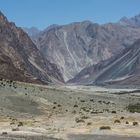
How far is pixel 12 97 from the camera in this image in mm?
66438

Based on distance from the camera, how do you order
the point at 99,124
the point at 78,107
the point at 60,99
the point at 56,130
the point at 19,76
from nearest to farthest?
the point at 56,130, the point at 99,124, the point at 78,107, the point at 60,99, the point at 19,76

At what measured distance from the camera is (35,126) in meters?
45.5

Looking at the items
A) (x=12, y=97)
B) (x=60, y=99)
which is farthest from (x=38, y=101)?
(x=60, y=99)

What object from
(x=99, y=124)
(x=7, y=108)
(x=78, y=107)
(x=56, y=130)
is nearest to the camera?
(x=56, y=130)

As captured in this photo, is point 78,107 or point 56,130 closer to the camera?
point 56,130

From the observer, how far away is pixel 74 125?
47281 mm

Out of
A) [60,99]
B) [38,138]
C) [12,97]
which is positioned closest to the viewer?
[38,138]

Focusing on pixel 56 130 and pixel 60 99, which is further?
pixel 60 99

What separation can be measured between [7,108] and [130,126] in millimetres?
17773

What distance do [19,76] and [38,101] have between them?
97293mm

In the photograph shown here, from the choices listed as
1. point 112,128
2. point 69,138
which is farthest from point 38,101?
point 69,138

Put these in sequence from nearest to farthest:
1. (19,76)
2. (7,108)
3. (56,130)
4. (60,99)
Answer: (56,130), (7,108), (60,99), (19,76)

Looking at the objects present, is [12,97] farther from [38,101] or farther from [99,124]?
[99,124]

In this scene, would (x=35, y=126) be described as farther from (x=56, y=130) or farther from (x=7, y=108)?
(x=7, y=108)
